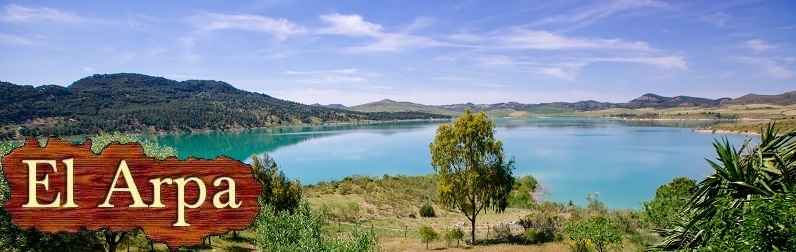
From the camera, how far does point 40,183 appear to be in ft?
11.2

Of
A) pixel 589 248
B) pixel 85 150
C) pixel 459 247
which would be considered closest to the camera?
pixel 85 150

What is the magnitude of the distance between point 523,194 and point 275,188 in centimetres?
3315

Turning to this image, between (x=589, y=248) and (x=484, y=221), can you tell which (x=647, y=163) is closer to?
(x=484, y=221)

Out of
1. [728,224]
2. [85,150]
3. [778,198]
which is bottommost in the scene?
[728,224]

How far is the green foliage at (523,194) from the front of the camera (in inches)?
1685

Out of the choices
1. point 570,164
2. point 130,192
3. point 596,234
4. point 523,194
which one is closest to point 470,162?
point 596,234

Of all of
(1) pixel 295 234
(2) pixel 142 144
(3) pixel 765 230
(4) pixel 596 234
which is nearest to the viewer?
(3) pixel 765 230

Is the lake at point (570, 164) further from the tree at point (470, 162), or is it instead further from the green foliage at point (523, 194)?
the tree at point (470, 162)

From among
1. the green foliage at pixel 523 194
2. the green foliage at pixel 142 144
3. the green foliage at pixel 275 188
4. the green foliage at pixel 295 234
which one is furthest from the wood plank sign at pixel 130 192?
the green foliage at pixel 523 194

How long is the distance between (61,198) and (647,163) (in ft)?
291

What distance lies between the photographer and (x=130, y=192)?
3492mm

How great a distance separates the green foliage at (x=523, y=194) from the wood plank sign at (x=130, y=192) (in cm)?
3391

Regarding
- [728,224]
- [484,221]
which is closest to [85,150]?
[728,224]

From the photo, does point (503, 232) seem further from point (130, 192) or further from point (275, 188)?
point (130, 192)
